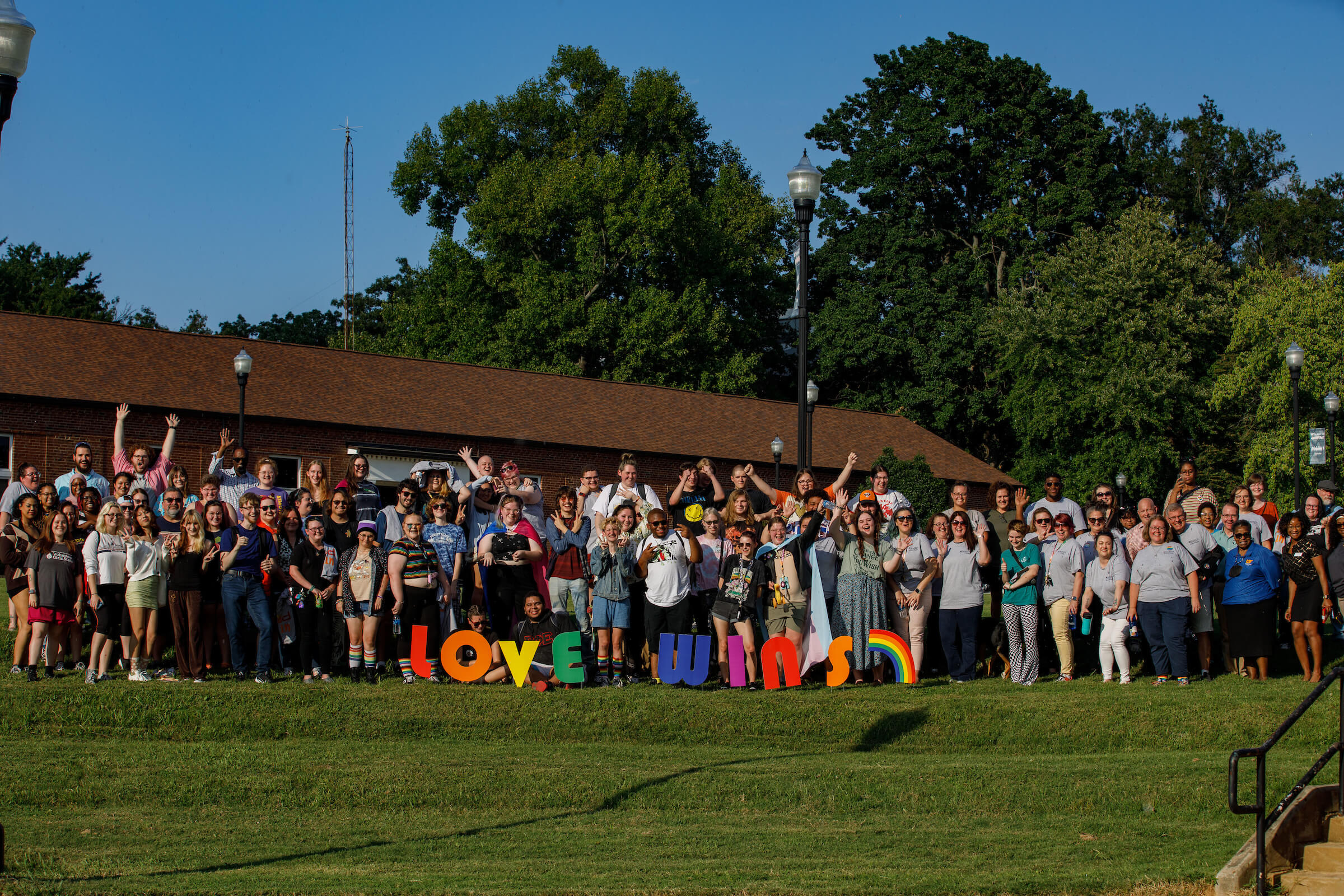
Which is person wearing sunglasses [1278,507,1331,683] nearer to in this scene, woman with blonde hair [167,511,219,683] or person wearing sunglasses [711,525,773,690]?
person wearing sunglasses [711,525,773,690]

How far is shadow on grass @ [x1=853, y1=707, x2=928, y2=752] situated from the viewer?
1191cm

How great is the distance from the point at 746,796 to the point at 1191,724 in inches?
186

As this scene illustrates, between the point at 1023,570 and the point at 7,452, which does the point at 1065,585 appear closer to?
the point at 1023,570

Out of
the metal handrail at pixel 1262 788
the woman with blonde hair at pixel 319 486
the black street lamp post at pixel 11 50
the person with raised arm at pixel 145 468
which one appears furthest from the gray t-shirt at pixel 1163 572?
the black street lamp post at pixel 11 50

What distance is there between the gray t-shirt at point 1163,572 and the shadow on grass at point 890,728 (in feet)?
9.72

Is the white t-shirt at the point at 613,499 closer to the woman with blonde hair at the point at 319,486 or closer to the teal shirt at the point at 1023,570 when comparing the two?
the woman with blonde hair at the point at 319,486

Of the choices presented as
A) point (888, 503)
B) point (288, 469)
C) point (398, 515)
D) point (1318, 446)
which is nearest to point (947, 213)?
point (1318, 446)

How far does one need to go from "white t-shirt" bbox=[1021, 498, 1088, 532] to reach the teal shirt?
0.79 meters

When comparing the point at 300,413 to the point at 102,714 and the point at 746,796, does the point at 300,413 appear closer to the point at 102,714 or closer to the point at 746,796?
the point at 102,714

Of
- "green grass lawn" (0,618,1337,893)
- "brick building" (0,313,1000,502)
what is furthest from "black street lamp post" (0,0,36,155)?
"brick building" (0,313,1000,502)

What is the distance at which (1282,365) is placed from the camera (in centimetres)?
4006

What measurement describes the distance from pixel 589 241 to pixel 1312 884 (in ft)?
138

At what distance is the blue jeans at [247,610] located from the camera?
1259cm

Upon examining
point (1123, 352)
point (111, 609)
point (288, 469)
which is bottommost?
point (111, 609)
